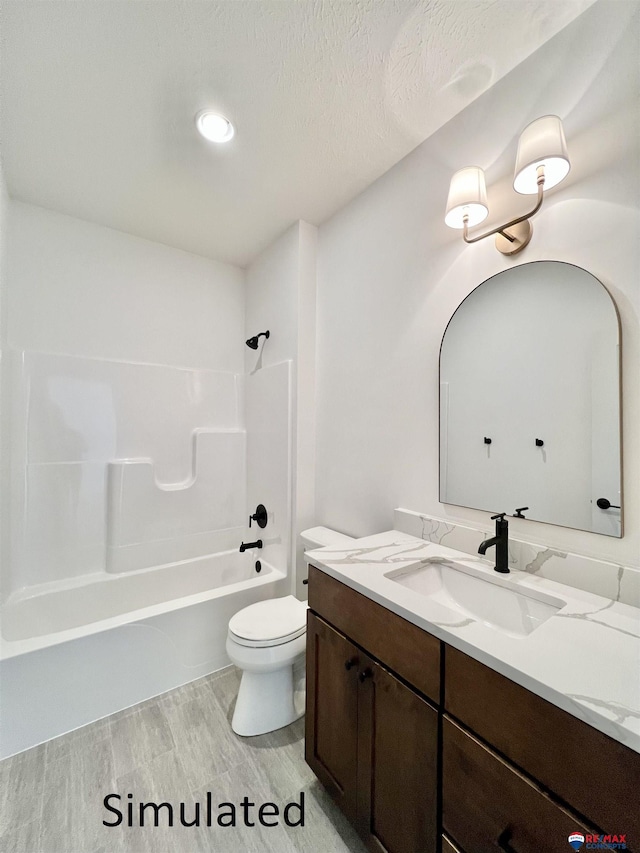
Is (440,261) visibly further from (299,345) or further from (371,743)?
(371,743)

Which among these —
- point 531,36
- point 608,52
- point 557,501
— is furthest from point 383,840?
point 531,36

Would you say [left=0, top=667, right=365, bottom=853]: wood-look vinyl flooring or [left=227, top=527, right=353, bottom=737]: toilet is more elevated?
[left=227, top=527, right=353, bottom=737]: toilet

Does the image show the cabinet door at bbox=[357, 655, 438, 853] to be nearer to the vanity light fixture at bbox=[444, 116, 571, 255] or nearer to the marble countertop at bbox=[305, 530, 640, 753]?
the marble countertop at bbox=[305, 530, 640, 753]

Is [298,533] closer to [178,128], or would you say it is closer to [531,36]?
[178,128]

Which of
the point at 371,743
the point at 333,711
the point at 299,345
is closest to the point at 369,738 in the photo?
the point at 371,743

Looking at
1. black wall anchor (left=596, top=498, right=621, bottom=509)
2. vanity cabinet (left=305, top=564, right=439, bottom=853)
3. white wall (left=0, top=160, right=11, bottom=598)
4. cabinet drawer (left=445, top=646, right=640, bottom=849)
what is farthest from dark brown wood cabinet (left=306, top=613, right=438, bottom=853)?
white wall (left=0, top=160, right=11, bottom=598)

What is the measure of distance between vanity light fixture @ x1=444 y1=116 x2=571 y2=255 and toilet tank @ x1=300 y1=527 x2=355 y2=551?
4.99 feet

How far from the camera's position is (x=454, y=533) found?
4.59 feet

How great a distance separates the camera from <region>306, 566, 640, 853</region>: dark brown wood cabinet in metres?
0.61

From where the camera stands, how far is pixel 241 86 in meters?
1.35

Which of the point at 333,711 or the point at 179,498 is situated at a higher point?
the point at 179,498

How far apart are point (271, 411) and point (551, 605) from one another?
1867mm

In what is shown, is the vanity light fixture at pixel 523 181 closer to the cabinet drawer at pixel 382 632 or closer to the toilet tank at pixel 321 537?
the cabinet drawer at pixel 382 632

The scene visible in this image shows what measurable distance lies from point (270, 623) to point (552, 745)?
4.23 ft
